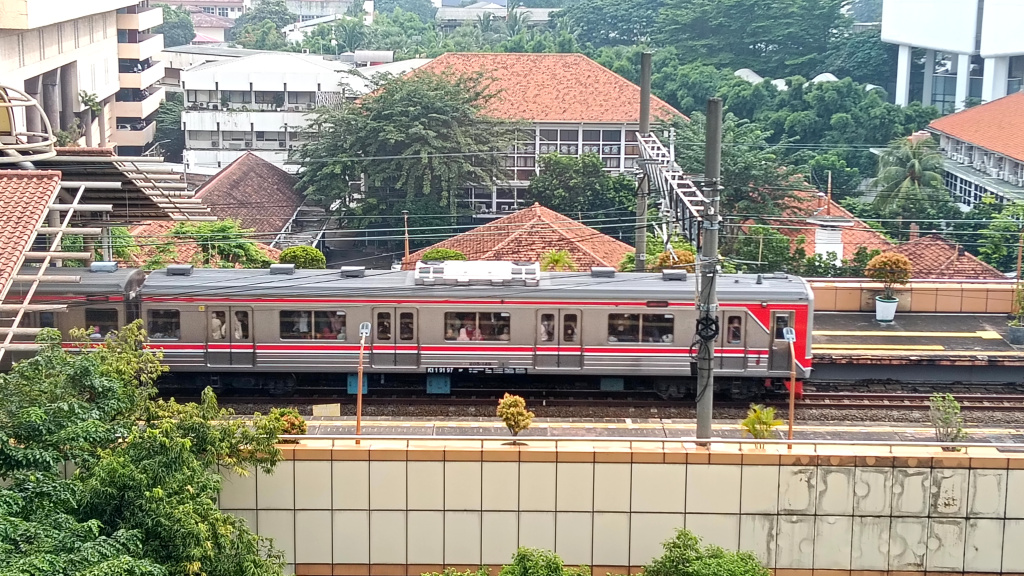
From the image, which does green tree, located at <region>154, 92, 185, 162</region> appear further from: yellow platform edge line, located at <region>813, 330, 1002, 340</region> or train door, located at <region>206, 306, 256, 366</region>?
yellow platform edge line, located at <region>813, 330, 1002, 340</region>

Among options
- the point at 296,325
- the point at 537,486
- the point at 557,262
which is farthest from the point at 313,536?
the point at 557,262

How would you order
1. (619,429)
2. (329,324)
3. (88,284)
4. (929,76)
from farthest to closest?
(929,76) < (329,324) < (88,284) < (619,429)

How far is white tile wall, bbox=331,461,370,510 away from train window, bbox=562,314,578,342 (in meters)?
7.45

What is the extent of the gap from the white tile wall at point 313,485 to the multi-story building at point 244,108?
3904 centimetres

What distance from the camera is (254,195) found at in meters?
42.6

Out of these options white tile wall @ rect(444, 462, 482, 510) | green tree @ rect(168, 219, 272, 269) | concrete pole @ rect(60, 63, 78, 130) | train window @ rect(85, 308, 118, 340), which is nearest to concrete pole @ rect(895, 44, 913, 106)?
concrete pole @ rect(60, 63, 78, 130)

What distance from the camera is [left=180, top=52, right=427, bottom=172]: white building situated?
50250 mm

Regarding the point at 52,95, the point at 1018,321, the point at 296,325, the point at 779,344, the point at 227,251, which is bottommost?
the point at 1018,321

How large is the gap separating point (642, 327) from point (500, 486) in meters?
7.31

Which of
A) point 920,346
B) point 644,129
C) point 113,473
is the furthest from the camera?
point 920,346

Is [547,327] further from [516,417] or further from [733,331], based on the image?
[516,417]

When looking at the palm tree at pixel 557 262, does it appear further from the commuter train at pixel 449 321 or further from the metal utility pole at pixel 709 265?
the metal utility pole at pixel 709 265

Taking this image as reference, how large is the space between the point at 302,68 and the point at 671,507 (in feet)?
141

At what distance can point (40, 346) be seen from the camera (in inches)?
449
